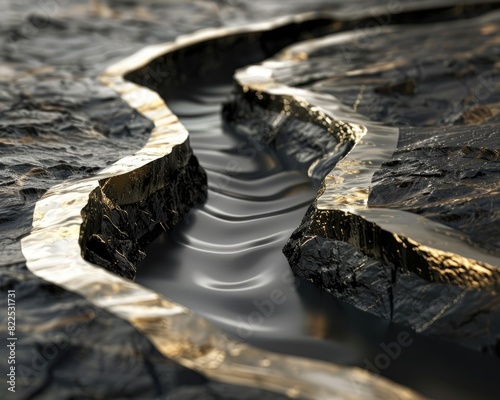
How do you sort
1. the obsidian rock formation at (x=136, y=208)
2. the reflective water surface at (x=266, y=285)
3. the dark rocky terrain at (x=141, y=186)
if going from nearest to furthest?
the dark rocky terrain at (x=141, y=186) → the reflective water surface at (x=266, y=285) → the obsidian rock formation at (x=136, y=208)

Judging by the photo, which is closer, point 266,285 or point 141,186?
point 266,285

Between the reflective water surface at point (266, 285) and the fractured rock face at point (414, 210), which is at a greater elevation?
the fractured rock face at point (414, 210)

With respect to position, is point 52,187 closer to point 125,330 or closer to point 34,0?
point 125,330

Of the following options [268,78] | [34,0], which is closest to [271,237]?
[268,78]

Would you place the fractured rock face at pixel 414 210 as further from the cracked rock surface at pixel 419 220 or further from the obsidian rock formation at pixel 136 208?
the obsidian rock formation at pixel 136 208

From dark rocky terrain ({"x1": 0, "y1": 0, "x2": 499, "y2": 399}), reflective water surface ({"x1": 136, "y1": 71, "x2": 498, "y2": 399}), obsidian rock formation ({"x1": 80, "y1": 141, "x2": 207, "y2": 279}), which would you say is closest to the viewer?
dark rocky terrain ({"x1": 0, "y1": 0, "x2": 499, "y2": 399})

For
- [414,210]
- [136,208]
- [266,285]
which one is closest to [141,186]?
[136,208]

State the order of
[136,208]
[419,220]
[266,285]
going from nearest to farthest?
[419,220] < [266,285] < [136,208]

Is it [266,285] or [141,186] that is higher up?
[141,186]

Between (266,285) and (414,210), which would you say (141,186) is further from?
(414,210)

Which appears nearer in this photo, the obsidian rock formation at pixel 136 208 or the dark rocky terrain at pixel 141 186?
the dark rocky terrain at pixel 141 186

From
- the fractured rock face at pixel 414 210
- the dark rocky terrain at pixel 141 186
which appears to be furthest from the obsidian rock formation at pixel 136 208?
the fractured rock face at pixel 414 210

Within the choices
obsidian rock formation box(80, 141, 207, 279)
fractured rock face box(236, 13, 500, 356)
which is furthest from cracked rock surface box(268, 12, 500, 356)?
obsidian rock formation box(80, 141, 207, 279)

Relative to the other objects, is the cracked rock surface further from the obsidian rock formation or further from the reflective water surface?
the obsidian rock formation
